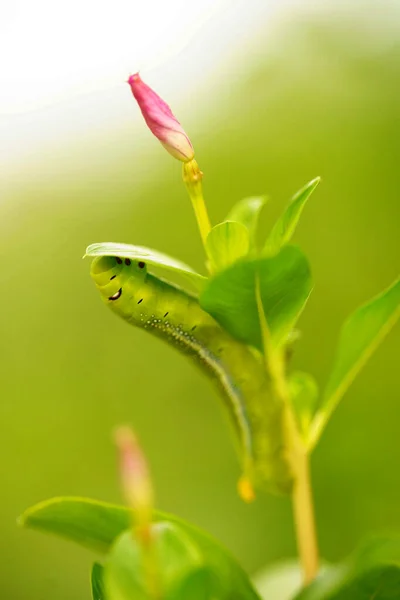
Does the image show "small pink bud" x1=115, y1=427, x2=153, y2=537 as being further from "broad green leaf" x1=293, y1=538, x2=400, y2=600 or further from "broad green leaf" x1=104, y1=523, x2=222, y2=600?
"broad green leaf" x1=293, y1=538, x2=400, y2=600

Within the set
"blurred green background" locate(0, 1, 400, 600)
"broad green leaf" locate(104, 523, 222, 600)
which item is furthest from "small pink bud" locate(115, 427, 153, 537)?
"blurred green background" locate(0, 1, 400, 600)

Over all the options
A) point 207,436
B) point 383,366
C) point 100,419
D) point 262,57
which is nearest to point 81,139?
point 262,57

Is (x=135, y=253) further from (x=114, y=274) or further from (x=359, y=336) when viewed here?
(x=359, y=336)

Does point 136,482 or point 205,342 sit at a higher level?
point 205,342

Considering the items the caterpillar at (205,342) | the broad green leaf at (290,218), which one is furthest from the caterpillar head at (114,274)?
the broad green leaf at (290,218)

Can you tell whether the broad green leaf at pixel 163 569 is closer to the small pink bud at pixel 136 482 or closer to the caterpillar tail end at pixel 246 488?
the small pink bud at pixel 136 482

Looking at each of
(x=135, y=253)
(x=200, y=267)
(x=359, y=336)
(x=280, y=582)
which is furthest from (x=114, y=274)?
(x=200, y=267)
